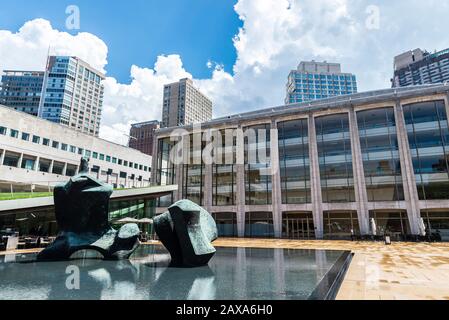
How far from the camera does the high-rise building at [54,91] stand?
12400 centimetres

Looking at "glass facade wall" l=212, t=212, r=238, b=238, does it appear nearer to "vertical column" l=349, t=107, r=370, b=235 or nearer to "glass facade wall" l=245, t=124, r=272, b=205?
"glass facade wall" l=245, t=124, r=272, b=205

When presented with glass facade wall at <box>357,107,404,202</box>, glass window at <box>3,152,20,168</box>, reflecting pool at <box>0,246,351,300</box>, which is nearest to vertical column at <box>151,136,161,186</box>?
glass window at <box>3,152,20,168</box>

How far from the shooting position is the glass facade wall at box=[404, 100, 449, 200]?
3209 centimetres

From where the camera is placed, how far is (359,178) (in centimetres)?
3506

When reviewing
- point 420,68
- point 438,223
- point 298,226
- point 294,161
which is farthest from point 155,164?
point 420,68

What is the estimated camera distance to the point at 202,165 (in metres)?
46.5

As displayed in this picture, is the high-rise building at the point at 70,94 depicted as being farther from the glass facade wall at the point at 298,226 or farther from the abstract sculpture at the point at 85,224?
the abstract sculpture at the point at 85,224

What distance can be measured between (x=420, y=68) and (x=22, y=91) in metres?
187

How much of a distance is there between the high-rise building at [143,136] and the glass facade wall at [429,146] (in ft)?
347

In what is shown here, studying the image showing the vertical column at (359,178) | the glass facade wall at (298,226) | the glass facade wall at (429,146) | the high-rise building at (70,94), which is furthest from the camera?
the high-rise building at (70,94)

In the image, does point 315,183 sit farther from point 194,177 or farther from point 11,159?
point 11,159

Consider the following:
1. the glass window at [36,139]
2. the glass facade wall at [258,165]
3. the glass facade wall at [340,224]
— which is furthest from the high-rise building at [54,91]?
the glass facade wall at [340,224]

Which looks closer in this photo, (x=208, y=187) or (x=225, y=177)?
(x=225, y=177)

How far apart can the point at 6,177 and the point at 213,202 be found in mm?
30191
